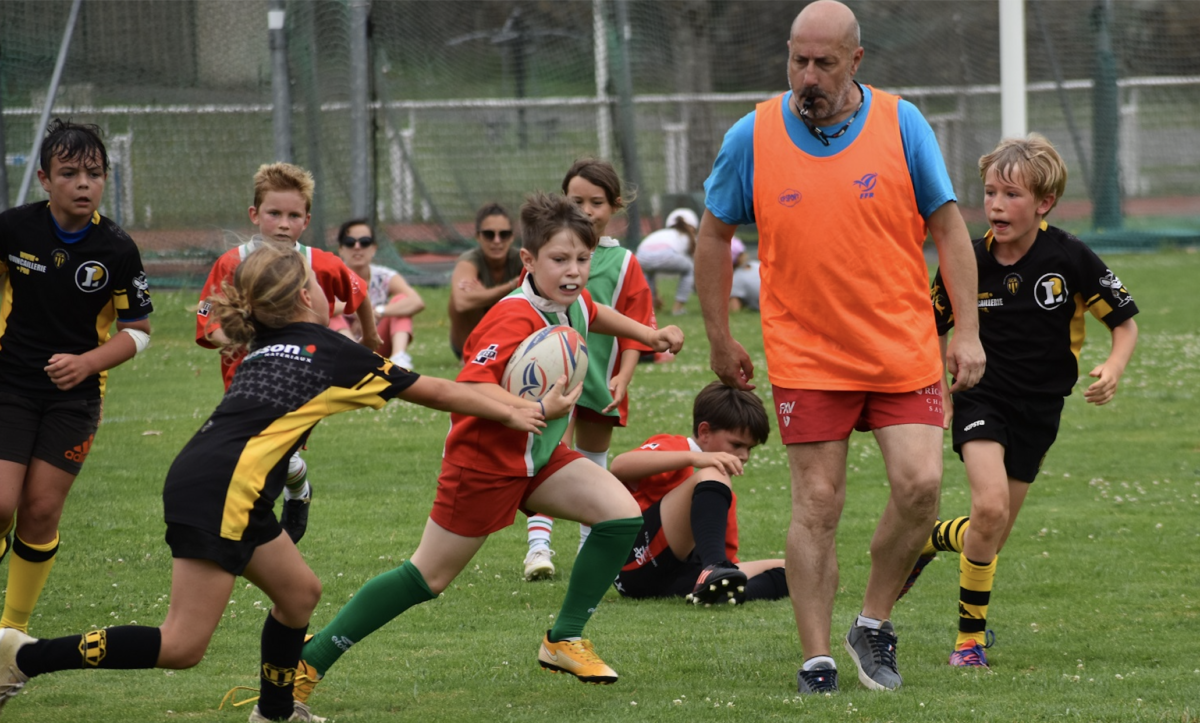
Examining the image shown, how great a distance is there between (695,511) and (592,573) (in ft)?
4.93

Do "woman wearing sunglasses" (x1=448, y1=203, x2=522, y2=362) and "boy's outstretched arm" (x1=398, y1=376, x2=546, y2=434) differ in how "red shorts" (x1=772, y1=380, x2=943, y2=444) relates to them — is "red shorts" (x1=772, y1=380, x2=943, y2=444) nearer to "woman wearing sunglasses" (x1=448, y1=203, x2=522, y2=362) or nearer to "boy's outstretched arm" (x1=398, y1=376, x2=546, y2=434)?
"boy's outstretched arm" (x1=398, y1=376, x2=546, y2=434)

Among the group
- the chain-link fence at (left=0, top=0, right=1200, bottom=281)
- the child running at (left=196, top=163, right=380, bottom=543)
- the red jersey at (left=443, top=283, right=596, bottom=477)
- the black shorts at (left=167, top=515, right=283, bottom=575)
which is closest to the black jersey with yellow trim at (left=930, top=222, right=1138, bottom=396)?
the red jersey at (left=443, top=283, right=596, bottom=477)

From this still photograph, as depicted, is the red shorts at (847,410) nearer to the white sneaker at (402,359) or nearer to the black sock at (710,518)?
the black sock at (710,518)

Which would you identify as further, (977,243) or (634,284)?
(634,284)

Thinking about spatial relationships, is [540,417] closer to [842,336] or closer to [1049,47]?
[842,336]

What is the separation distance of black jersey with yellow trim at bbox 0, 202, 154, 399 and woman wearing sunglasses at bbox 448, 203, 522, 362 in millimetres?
5161

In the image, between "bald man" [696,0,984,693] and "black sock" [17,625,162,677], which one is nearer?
"black sock" [17,625,162,677]

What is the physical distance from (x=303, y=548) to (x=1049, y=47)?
24.0m

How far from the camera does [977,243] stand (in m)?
5.78

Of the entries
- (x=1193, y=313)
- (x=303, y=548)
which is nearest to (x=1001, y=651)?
(x=303, y=548)

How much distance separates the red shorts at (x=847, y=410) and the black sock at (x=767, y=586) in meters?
1.89

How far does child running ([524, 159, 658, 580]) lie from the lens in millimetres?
6512

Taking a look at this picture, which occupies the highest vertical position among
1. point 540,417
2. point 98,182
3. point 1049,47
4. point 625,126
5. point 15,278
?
point 1049,47

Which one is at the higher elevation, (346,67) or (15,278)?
(346,67)
